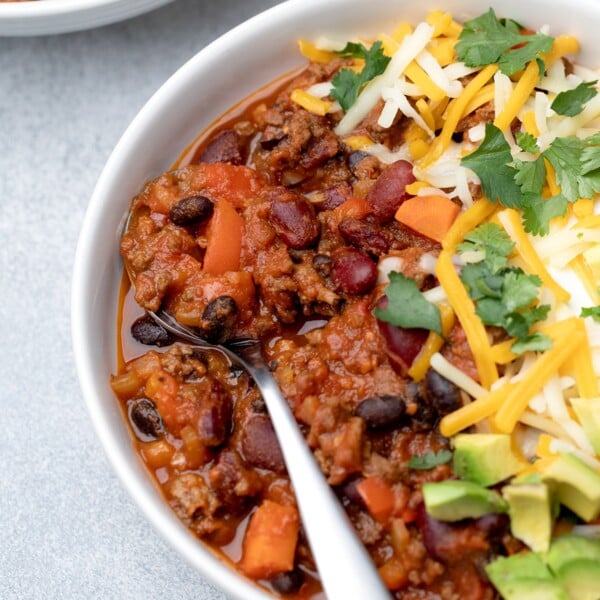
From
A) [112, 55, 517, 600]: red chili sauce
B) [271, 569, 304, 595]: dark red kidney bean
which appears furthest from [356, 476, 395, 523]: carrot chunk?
[271, 569, 304, 595]: dark red kidney bean

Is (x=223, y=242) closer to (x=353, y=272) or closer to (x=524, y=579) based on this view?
(x=353, y=272)

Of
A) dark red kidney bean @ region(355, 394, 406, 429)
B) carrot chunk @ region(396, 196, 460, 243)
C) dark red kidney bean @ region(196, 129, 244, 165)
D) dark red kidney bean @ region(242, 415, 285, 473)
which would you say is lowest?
dark red kidney bean @ region(242, 415, 285, 473)

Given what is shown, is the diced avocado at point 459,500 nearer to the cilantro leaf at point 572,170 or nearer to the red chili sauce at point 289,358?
the red chili sauce at point 289,358

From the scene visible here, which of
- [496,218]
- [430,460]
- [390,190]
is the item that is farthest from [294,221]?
[430,460]

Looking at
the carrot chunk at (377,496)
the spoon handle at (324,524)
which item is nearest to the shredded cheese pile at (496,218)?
the carrot chunk at (377,496)

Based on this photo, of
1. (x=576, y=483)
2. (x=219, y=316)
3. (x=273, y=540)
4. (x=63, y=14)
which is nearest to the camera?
(x=576, y=483)

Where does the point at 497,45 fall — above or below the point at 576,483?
above

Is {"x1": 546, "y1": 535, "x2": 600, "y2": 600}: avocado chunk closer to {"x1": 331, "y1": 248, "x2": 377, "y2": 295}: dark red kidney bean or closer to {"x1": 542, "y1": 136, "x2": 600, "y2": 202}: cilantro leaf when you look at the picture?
{"x1": 331, "y1": 248, "x2": 377, "y2": 295}: dark red kidney bean
